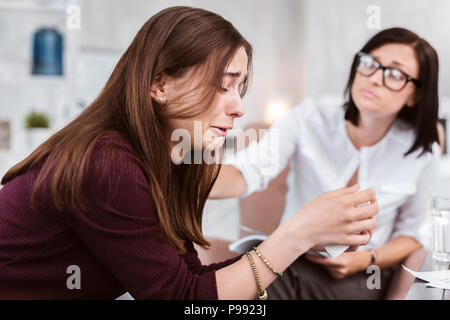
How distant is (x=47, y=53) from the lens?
1908 millimetres

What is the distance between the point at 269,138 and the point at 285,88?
179cm

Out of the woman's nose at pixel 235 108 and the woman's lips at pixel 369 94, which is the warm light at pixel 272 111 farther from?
the woman's nose at pixel 235 108

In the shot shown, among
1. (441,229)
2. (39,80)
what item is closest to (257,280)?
(441,229)

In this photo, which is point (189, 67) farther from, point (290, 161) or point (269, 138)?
point (290, 161)

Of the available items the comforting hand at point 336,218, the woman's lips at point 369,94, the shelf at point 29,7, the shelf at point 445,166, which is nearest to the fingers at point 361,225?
the comforting hand at point 336,218

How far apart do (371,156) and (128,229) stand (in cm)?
83

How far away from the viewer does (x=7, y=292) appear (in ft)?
2.06

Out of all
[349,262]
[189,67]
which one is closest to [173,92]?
[189,67]

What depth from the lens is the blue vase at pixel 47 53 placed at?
1.89 meters

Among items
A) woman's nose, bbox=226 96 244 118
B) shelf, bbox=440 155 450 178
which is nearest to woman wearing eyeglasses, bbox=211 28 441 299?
woman's nose, bbox=226 96 244 118

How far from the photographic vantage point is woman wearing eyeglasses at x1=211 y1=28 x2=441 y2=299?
1.01 metres

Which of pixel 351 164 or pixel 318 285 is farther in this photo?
pixel 351 164

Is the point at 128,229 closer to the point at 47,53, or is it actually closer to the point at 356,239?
the point at 356,239

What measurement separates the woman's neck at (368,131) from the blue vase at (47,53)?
4.32 feet
